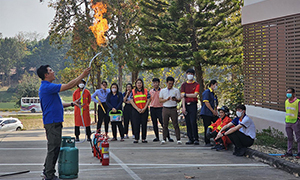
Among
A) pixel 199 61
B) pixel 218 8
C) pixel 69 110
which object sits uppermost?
pixel 218 8

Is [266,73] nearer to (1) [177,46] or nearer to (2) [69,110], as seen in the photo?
(1) [177,46]

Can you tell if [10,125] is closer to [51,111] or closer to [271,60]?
[271,60]

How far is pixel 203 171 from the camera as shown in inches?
301

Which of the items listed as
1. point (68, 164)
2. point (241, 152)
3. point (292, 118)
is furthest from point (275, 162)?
point (68, 164)

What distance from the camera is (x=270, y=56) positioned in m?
13.1

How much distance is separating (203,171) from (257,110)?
6.58 m

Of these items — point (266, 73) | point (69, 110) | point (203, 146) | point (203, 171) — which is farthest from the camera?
point (69, 110)

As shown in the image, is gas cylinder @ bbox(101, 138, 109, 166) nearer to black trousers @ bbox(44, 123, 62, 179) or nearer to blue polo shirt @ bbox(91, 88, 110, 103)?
black trousers @ bbox(44, 123, 62, 179)

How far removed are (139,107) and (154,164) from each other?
4.02 meters

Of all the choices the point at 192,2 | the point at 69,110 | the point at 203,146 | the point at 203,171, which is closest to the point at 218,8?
the point at 192,2

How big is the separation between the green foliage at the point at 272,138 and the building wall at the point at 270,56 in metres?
0.20

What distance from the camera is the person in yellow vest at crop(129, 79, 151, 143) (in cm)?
1223

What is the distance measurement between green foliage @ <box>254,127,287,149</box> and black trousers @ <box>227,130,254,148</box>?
4.17 ft

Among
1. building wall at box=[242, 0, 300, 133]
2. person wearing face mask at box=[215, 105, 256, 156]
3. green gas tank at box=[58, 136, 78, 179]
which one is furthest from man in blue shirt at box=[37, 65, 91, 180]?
building wall at box=[242, 0, 300, 133]
